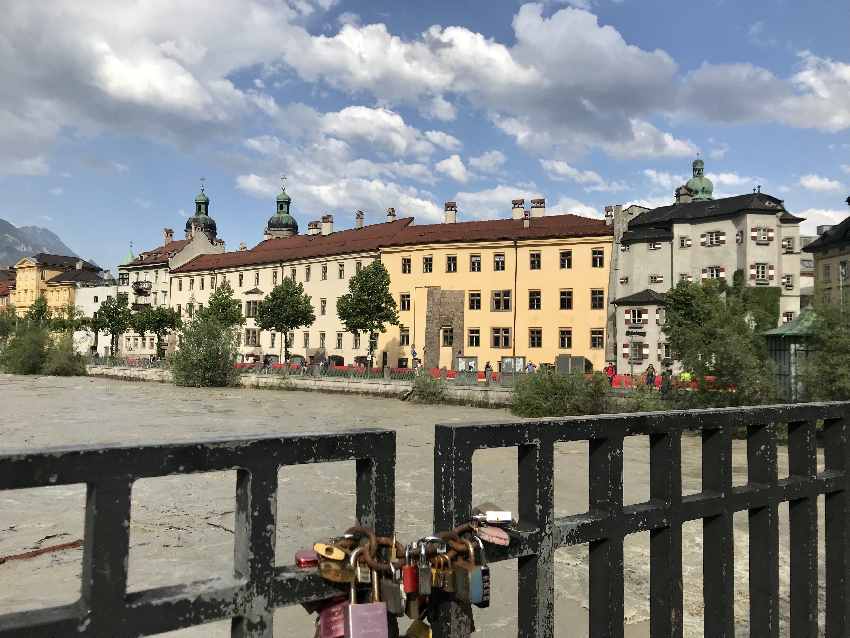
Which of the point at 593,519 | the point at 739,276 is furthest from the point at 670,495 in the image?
the point at 739,276

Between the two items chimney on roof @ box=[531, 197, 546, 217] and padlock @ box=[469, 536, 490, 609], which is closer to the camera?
padlock @ box=[469, 536, 490, 609]

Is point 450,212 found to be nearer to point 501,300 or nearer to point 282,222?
point 501,300

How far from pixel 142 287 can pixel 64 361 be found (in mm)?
23731

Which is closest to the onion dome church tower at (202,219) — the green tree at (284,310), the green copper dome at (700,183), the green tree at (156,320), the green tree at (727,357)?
the green tree at (156,320)

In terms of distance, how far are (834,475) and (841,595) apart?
0.63 meters

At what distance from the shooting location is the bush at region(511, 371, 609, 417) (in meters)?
31.2

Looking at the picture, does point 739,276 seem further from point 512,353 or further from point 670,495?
point 670,495

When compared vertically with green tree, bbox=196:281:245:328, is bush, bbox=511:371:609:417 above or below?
below

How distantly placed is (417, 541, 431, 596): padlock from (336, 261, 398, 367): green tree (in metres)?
48.6

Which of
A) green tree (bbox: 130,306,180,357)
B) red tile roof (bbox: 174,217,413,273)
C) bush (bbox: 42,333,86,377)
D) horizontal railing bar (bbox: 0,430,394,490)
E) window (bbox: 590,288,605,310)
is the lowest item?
bush (bbox: 42,333,86,377)

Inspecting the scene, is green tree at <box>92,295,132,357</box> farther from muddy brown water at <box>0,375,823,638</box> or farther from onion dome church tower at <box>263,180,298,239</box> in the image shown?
muddy brown water at <box>0,375,823,638</box>

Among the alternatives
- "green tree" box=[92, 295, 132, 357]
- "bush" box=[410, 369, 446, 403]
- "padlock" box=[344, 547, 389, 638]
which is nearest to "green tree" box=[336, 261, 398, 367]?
"bush" box=[410, 369, 446, 403]

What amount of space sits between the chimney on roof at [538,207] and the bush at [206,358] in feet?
93.8

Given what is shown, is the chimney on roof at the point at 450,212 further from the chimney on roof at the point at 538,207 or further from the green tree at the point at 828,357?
the green tree at the point at 828,357
